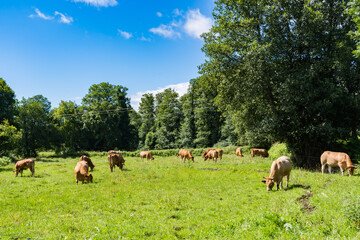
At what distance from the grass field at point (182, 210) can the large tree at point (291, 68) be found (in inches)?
243

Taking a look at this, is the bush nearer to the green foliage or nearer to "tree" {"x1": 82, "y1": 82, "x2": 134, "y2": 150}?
the green foliage

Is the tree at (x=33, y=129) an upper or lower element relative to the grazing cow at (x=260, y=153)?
upper

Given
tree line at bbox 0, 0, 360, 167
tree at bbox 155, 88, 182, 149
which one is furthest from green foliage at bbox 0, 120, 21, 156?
tree at bbox 155, 88, 182, 149

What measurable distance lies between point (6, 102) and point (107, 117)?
2165cm

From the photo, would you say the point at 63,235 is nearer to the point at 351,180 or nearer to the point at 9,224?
the point at 9,224

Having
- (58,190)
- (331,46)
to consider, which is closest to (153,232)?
(58,190)

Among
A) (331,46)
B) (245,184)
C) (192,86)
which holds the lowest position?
(245,184)

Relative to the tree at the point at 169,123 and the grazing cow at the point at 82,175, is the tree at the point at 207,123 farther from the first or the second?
the grazing cow at the point at 82,175

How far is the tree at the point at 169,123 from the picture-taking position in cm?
7112

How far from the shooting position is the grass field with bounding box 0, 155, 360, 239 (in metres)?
6.75

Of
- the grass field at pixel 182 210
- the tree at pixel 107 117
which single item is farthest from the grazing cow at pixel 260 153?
the tree at pixel 107 117

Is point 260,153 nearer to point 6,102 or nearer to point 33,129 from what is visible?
point 6,102

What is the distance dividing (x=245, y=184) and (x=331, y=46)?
43.9ft

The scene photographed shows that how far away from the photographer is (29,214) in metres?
9.72
